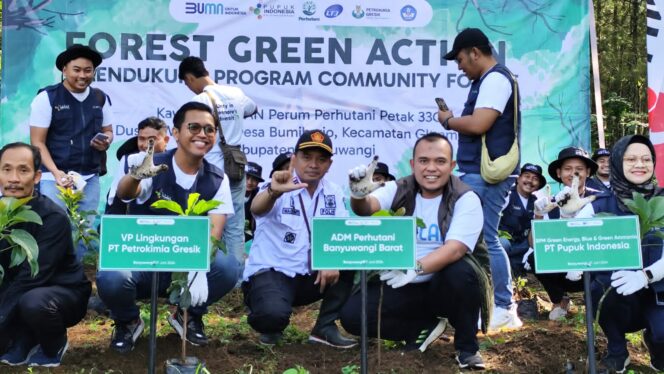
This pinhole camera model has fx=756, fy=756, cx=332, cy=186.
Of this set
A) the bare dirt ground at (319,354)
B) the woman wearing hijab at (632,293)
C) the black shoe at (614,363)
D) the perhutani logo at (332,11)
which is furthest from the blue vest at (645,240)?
the perhutani logo at (332,11)

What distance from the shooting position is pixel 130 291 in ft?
12.6

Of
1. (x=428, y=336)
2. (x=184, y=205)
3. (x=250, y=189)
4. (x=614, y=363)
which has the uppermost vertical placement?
(x=250, y=189)

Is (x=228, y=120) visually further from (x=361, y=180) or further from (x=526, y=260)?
(x=526, y=260)

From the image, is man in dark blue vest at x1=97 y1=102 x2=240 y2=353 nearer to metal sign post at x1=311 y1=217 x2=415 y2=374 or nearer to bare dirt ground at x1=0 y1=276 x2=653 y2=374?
bare dirt ground at x1=0 y1=276 x2=653 y2=374

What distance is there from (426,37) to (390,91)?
61cm

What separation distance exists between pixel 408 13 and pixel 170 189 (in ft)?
12.9

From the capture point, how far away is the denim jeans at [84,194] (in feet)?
16.5

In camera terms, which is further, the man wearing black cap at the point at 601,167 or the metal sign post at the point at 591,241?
the man wearing black cap at the point at 601,167

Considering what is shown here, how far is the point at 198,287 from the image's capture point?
144 inches

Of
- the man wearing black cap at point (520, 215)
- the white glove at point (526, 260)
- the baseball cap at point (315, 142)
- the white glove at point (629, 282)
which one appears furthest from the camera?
the man wearing black cap at point (520, 215)

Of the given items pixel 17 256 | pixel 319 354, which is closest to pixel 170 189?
pixel 17 256

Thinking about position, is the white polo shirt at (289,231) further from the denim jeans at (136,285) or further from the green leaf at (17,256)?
the green leaf at (17,256)

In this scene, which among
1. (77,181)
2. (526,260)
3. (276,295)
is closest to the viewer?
(276,295)

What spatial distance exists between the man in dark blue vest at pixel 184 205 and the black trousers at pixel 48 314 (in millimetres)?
165
